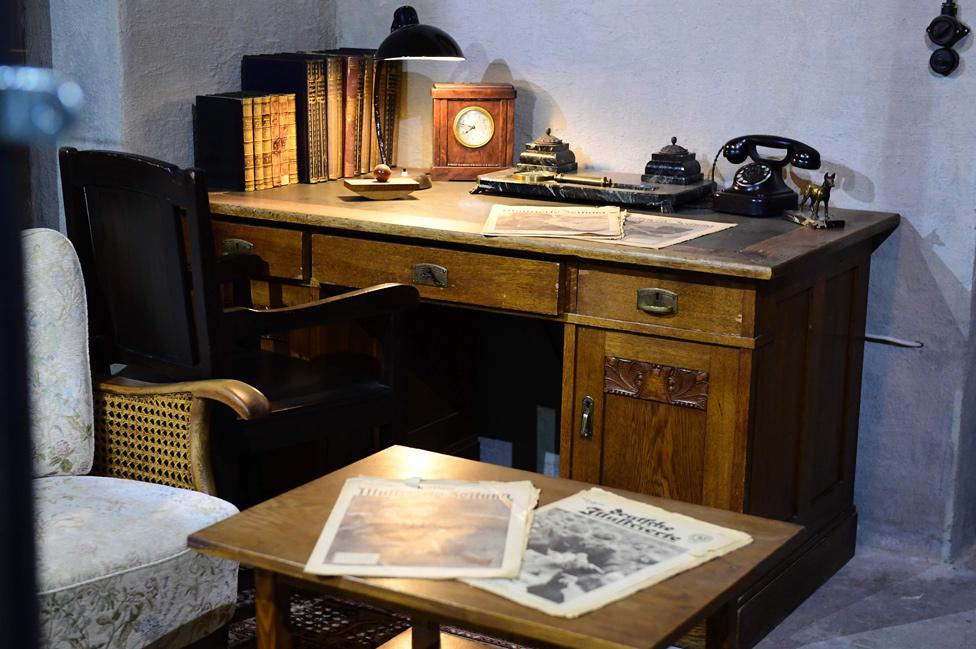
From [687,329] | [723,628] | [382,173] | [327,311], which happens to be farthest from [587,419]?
[723,628]

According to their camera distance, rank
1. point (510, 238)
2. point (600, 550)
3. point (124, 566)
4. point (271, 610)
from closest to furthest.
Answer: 1. point (600, 550)
2. point (271, 610)
3. point (124, 566)
4. point (510, 238)

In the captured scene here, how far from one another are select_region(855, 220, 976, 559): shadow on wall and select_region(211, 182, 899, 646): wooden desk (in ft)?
0.26

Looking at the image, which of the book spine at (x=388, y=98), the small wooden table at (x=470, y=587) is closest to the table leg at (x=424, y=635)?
the small wooden table at (x=470, y=587)

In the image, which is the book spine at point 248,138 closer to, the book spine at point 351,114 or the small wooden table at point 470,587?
the book spine at point 351,114

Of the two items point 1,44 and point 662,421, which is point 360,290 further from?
point 1,44

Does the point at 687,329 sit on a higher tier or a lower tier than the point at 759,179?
lower

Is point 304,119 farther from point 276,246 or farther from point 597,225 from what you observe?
point 597,225

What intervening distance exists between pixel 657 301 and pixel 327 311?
639 mm

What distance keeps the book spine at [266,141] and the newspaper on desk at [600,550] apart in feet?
4.97

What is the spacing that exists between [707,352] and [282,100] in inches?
50.6

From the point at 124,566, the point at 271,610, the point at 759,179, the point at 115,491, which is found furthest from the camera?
the point at 759,179

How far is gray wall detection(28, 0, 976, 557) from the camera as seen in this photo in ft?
8.61

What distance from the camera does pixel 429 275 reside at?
2.49m

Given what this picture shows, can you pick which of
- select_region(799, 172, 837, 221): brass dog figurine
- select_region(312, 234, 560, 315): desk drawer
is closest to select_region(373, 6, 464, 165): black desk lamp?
select_region(312, 234, 560, 315): desk drawer
